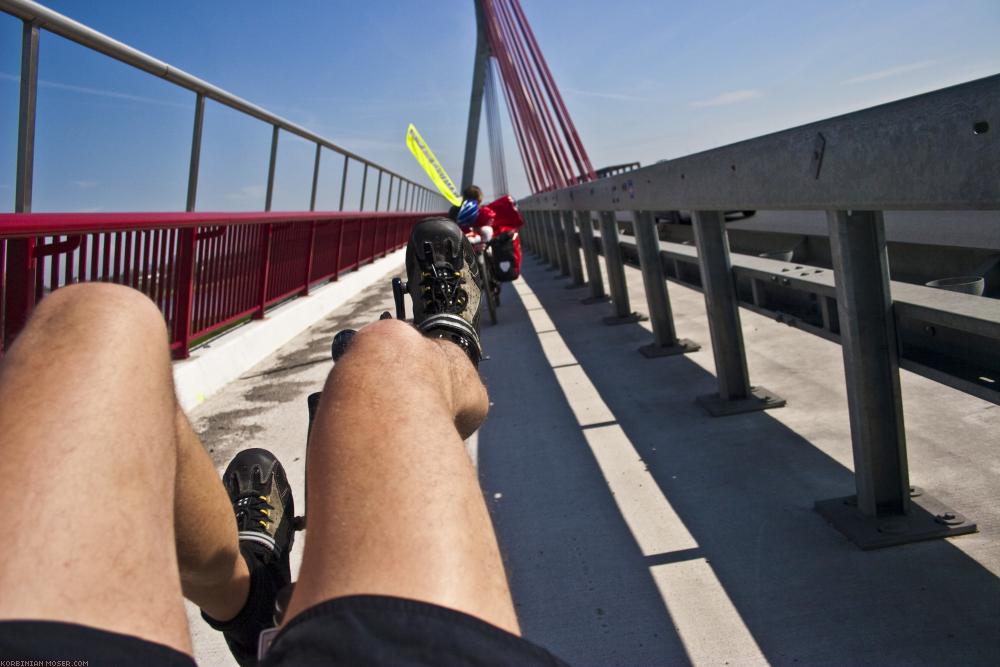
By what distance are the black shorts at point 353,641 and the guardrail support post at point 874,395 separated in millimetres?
1572

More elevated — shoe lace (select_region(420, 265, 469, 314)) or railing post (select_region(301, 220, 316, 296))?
shoe lace (select_region(420, 265, 469, 314))

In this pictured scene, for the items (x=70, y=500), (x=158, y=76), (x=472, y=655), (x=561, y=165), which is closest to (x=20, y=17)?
(x=158, y=76)

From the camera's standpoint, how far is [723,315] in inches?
124

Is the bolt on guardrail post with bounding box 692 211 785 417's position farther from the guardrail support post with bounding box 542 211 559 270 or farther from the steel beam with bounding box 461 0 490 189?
the steel beam with bounding box 461 0 490 189

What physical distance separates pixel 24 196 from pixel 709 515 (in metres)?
2.77

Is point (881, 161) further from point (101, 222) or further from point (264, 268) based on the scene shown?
point (264, 268)

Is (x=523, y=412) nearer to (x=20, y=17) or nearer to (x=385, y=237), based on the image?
(x=20, y=17)

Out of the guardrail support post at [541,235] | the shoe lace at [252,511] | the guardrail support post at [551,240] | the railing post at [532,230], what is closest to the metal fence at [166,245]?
the shoe lace at [252,511]

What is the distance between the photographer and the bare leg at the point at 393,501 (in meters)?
0.73

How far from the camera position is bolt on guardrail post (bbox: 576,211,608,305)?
22.7 ft

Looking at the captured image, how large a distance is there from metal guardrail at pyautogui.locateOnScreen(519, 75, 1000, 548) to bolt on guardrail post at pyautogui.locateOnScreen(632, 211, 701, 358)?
114cm

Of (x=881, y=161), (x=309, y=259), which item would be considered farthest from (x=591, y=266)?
(x=881, y=161)

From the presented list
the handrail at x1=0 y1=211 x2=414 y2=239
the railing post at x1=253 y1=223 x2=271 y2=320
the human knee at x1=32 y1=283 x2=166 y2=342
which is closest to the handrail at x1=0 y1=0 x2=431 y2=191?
the handrail at x1=0 y1=211 x2=414 y2=239

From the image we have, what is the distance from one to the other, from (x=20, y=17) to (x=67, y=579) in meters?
3.16
